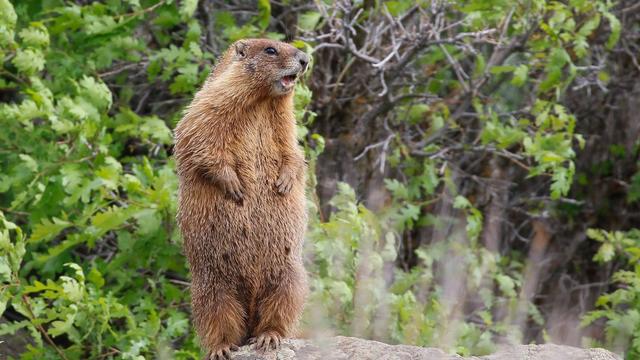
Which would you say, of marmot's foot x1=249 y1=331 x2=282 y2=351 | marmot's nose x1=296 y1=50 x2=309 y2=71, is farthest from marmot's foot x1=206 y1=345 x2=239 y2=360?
marmot's nose x1=296 y1=50 x2=309 y2=71

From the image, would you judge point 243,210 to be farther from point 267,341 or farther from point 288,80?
point 288,80

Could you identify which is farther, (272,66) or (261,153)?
(272,66)

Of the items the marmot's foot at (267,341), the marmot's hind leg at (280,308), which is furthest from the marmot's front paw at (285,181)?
the marmot's foot at (267,341)

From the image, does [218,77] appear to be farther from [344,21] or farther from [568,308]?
[568,308]

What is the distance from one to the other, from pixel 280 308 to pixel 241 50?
1452mm

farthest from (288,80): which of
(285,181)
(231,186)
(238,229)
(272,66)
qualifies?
(238,229)

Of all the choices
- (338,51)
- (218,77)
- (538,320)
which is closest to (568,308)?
(538,320)

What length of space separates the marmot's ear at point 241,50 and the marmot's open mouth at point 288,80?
30 centimetres

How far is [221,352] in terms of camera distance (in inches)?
204

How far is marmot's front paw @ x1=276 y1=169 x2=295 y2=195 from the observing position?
5488mm

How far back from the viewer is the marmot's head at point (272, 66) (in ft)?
18.7

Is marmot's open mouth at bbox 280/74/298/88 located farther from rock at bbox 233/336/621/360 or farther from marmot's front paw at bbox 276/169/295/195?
rock at bbox 233/336/621/360

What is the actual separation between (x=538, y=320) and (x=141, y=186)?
3.22m

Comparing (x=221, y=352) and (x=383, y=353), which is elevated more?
(x=383, y=353)
